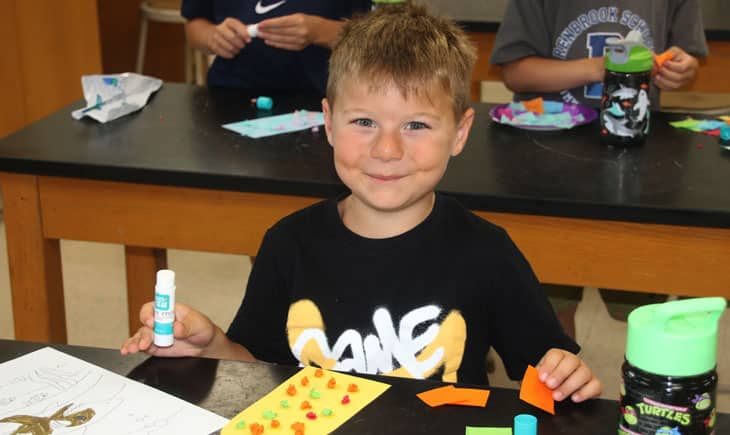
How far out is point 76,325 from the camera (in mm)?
2941

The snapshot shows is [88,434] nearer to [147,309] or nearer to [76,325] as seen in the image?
[147,309]

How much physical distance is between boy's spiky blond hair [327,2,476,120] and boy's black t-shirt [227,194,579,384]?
0.17 meters

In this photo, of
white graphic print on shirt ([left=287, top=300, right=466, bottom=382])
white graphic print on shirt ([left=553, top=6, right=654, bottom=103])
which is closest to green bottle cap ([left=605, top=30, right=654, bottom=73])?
white graphic print on shirt ([left=553, top=6, right=654, bottom=103])

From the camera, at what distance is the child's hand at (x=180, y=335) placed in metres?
1.11

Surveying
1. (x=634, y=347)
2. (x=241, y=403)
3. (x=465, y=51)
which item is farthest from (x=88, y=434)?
(x=465, y=51)

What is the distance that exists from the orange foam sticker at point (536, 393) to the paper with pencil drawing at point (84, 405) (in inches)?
11.9

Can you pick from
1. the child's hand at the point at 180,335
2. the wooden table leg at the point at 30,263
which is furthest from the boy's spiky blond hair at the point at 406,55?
the wooden table leg at the point at 30,263

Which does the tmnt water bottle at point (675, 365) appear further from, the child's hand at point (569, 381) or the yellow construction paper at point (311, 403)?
the yellow construction paper at point (311, 403)

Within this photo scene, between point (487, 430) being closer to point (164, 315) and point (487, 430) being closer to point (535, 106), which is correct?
point (164, 315)

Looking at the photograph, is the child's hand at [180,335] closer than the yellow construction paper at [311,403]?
No

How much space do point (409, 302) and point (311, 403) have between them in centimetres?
28

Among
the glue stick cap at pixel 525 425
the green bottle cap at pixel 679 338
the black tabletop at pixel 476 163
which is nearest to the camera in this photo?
the green bottle cap at pixel 679 338

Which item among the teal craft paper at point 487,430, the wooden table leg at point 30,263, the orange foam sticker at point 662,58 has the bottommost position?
the wooden table leg at point 30,263

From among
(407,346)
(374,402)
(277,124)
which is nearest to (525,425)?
(374,402)
